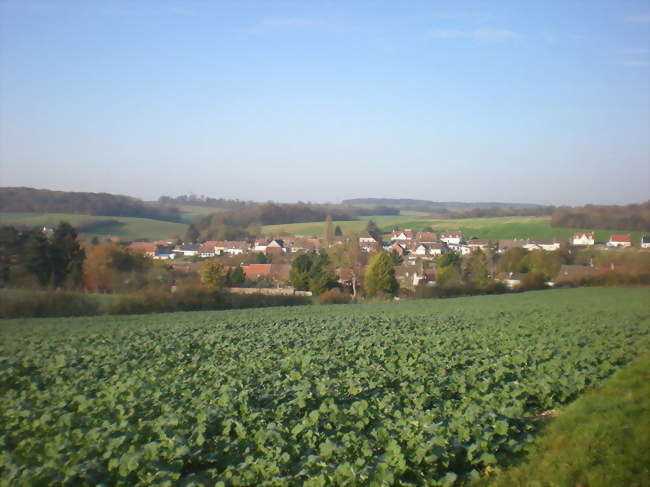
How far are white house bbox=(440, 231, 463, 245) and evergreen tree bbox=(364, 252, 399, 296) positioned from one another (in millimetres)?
29276

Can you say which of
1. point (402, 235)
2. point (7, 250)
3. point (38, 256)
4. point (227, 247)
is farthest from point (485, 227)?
point (7, 250)

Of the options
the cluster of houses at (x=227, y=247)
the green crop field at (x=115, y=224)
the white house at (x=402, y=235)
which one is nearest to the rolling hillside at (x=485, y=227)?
the white house at (x=402, y=235)

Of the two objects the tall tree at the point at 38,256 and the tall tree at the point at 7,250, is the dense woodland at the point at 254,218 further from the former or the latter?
the tall tree at the point at 7,250

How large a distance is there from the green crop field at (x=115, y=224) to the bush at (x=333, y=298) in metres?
22.6

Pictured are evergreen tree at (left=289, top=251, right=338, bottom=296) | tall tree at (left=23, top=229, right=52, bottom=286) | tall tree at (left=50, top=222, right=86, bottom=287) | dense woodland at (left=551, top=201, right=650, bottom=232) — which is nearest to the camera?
tall tree at (left=23, top=229, right=52, bottom=286)

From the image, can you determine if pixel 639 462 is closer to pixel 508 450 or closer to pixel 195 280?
pixel 508 450

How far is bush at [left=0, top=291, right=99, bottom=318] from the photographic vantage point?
2769cm

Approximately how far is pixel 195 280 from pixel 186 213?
1715 inches

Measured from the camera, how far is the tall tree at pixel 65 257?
3694 cm

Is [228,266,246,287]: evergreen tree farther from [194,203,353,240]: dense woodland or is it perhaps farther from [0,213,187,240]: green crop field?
[194,203,353,240]: dense woodland

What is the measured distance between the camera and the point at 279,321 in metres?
21.3

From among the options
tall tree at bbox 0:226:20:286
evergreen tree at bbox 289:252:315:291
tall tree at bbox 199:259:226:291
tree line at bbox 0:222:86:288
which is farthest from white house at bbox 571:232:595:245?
tall tree at bbox 0:226:20:286

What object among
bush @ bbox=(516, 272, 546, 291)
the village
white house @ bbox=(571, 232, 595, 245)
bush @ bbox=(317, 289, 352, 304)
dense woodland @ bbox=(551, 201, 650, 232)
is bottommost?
bush @ bbox=(317, 289, 352, 304)

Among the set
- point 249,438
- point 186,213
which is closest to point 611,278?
point 249,438
